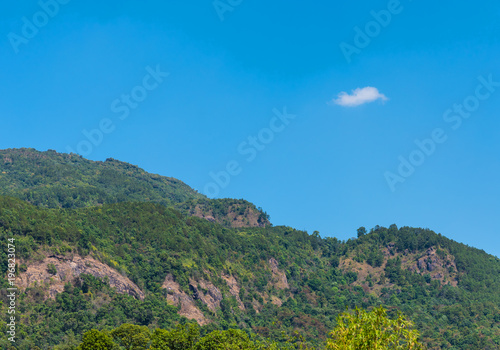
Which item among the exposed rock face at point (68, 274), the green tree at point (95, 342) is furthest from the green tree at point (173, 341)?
the exposed rock face at point (68, 274)

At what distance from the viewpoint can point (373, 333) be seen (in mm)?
35562

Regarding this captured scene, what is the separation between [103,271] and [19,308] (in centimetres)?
3361

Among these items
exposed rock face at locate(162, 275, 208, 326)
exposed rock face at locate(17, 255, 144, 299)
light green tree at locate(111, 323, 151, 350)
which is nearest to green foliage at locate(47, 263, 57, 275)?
exposed rock face at locate(17, 255, 144, 299)

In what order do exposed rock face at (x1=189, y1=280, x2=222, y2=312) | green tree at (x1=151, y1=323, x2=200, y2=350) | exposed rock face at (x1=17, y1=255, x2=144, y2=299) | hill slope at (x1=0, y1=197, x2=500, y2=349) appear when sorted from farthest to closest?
1. exposed rock face at (x1=189, y1=280, x2=222, y2=312)
2. exposed rock face at (x1=17, y1=255, x2=144, y2=299)
3. hill slope at (x1=0, y1=197, x2=500, y2=349)
4. green tree at (x1=151, y1=323, x2=200, y2=350)

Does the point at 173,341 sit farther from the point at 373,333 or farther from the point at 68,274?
the point at 373,333

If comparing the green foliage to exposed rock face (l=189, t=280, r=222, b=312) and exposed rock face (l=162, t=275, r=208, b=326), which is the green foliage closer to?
exposed rock face (l=162, t=275, r=208, b=326)

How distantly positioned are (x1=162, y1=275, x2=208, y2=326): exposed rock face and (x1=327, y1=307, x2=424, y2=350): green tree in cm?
12931

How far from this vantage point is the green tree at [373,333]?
116ft

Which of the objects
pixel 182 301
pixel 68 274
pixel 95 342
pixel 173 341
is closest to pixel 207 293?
pixel 182 301

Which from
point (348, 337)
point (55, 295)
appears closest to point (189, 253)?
point (55, 295)

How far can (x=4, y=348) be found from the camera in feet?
313

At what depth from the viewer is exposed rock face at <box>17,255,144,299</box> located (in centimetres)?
13150

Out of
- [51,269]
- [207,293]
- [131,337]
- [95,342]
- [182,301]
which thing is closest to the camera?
[95,342]

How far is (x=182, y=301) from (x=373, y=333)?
13820 centimetres
